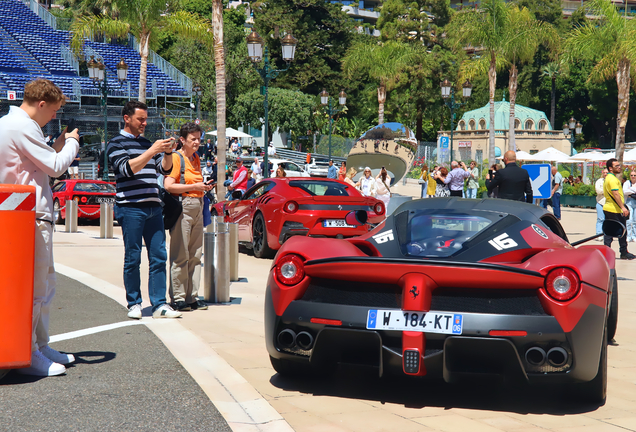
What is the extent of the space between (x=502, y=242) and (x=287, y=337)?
4.57 feet

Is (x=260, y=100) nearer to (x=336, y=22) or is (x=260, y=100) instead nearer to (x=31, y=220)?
(x=336, y=22)

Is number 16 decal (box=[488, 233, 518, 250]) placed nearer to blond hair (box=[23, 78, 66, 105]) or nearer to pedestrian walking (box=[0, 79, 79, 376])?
pedestrian walking (box=[0, 79, 79, 376])

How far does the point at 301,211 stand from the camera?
464 inches

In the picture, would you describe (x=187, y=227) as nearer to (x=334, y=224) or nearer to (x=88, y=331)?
(x=88, y=331)

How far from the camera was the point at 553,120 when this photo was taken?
73.1 metres

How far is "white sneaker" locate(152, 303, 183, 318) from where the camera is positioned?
668cm

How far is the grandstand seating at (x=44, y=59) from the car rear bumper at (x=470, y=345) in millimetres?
37540

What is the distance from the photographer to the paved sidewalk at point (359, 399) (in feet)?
12.9

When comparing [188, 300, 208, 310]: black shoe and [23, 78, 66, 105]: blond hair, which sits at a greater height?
[23, 78, 66, 105]: blond hair

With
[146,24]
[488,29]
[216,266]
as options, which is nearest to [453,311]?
[216,266]

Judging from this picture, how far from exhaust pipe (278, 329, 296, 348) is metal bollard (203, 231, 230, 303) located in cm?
349

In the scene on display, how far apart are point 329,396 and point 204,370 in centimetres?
90

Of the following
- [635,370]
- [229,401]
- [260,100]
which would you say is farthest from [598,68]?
[260,100]

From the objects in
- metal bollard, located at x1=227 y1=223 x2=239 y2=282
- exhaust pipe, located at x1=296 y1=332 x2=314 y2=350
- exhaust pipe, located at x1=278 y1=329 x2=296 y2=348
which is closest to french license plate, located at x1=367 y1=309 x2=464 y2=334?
exhaust pipe, located at x1=296 y1=332 x2=314 y2=350
